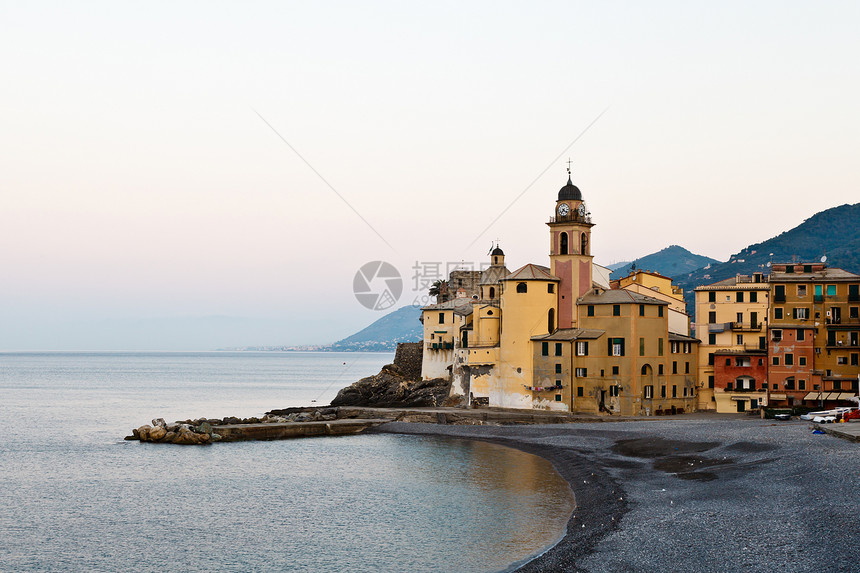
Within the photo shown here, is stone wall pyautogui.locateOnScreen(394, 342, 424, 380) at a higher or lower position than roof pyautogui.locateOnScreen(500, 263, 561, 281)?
lower

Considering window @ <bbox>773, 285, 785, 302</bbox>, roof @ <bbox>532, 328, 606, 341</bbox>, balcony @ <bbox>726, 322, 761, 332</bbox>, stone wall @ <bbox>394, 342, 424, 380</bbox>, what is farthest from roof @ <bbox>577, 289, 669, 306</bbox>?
stone wall @ <bbox>394, 342, 424, 380</bbox>

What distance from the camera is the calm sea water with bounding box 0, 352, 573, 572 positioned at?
3522 centimetres

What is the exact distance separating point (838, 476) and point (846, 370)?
39243 mm

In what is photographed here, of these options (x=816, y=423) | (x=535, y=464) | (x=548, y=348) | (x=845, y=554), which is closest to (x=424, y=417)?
(x=548, y=348)

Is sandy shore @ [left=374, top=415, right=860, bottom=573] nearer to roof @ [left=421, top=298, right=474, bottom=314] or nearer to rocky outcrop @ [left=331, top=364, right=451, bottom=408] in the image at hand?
rocky outcrop @ [left=331, top=364, right=451, bottom=408]

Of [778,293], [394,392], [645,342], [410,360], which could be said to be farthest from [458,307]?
[778,293]

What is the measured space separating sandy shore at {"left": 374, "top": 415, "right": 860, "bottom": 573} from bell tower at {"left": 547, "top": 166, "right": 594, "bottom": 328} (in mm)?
19628

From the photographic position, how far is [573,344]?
7656 cm

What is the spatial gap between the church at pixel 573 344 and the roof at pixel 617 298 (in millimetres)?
98

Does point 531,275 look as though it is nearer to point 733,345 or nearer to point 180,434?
point 733,345

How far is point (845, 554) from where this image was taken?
26000 mm

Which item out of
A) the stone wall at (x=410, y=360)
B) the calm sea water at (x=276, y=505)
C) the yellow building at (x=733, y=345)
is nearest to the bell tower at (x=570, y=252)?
the yellow building at (x=733, y=345)

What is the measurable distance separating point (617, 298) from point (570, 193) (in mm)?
12016

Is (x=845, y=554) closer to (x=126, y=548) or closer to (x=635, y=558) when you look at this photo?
(x=635, y=558)
